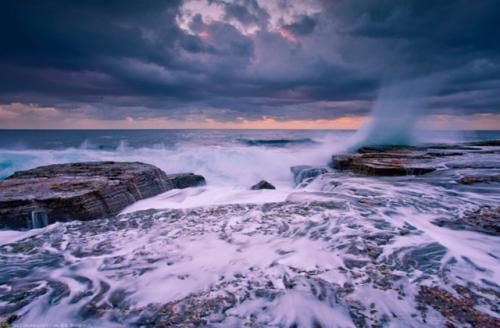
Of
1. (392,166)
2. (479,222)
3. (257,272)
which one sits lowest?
(257,272)

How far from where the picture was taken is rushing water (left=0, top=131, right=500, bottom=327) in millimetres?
2037

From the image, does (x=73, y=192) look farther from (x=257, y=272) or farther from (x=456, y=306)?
(x=456, y=306)

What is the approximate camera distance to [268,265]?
2.79 meters

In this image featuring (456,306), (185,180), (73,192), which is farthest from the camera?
(185,180)

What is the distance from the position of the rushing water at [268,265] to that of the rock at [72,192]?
0.33m

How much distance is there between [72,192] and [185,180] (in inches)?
152

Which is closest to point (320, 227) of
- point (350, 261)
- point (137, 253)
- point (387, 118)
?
point (350, 261)

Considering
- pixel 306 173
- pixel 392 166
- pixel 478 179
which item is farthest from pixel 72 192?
pixel 478 179

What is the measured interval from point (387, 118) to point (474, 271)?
1493 cm

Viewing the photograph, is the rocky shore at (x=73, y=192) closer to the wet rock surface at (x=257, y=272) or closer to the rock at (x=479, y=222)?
the wet rock surface at (x=257, y=272)

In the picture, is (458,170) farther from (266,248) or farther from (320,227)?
(266,248)

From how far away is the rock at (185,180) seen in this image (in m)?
8.14

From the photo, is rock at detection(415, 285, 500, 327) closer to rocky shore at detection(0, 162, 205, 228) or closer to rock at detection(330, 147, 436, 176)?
rocky shore at detection(0, 162, 205, 228)

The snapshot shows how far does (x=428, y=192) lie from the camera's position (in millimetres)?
5230
